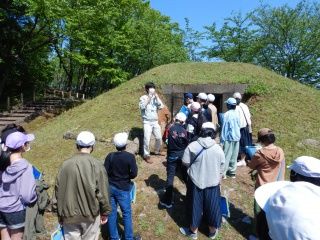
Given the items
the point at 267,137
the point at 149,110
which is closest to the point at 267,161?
the point at 267,137

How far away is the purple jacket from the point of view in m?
3.48

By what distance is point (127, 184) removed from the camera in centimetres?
443

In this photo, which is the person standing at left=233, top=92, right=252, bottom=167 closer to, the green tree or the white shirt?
the white shirt

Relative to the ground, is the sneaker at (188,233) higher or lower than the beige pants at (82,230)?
lower

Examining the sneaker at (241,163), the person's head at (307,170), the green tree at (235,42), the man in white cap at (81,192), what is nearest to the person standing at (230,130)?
the sneaker at (241,163)

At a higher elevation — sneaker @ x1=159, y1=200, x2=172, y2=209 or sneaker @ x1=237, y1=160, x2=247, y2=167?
sneaker @ x1=237, y1=160, x2=247, y2=167

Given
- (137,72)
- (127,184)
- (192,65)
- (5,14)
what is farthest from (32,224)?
(137,72)

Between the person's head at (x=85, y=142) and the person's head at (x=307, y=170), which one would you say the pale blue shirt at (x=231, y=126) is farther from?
the person's head at (x=307, y=170)

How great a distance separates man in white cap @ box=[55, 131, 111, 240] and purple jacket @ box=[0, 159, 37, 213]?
1.08 feet

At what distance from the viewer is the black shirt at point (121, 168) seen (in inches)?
171

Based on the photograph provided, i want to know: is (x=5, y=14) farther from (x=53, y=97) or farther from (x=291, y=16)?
(x=291, y=16)

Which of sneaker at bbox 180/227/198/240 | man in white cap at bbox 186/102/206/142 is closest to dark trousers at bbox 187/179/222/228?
sneaker at bbox 180/227/198/240

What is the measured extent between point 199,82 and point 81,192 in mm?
9419

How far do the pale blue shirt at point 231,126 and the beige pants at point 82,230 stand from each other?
3423mm
